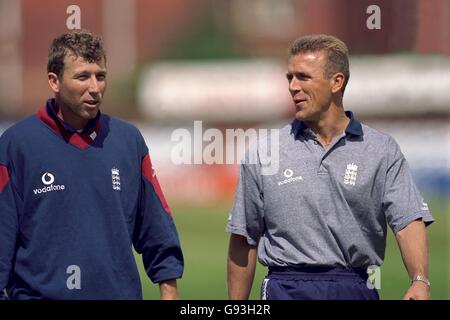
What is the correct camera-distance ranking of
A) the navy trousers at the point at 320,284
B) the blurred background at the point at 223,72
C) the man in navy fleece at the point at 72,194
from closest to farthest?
the man in navy fleece at the point at 72,194 < the navy trousers at the point at 320,284 < the blurred background at the point at 223,72

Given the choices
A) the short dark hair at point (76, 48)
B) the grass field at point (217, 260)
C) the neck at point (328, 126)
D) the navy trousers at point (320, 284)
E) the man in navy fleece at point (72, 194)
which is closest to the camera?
the man in navy fleece at point (72, 194)

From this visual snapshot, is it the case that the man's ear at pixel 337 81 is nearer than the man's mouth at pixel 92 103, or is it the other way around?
the man's mouth at pixel 92 103

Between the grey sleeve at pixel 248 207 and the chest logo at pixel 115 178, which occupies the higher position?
the chest logo at pixel 115 178

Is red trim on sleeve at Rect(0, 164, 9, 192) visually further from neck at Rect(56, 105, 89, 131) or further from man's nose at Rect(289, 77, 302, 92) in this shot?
man's nose at Rect(289, 77, 302, 92)

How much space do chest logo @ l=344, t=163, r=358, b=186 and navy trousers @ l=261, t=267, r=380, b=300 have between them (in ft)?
1.34

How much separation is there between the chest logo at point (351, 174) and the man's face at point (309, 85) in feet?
0.94

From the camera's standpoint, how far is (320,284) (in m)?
5.42

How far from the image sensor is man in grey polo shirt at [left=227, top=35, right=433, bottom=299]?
5.42 metres

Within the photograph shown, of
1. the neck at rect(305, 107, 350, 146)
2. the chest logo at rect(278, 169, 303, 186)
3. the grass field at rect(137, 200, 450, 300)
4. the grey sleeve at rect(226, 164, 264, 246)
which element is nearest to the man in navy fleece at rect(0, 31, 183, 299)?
the grey sleeve at rect(226, 164, 264, 246)

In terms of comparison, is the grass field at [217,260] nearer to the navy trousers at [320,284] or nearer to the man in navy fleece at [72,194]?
the navy trousers at [320,284]

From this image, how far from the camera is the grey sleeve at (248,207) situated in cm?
557

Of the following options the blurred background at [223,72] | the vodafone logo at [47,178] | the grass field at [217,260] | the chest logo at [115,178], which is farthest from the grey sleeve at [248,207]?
the blurred background at [223,72]

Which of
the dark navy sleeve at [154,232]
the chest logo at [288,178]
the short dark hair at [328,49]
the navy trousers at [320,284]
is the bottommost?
the navy trousers at [320,284]

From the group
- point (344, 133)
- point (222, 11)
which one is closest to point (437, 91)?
point (222, 11)
